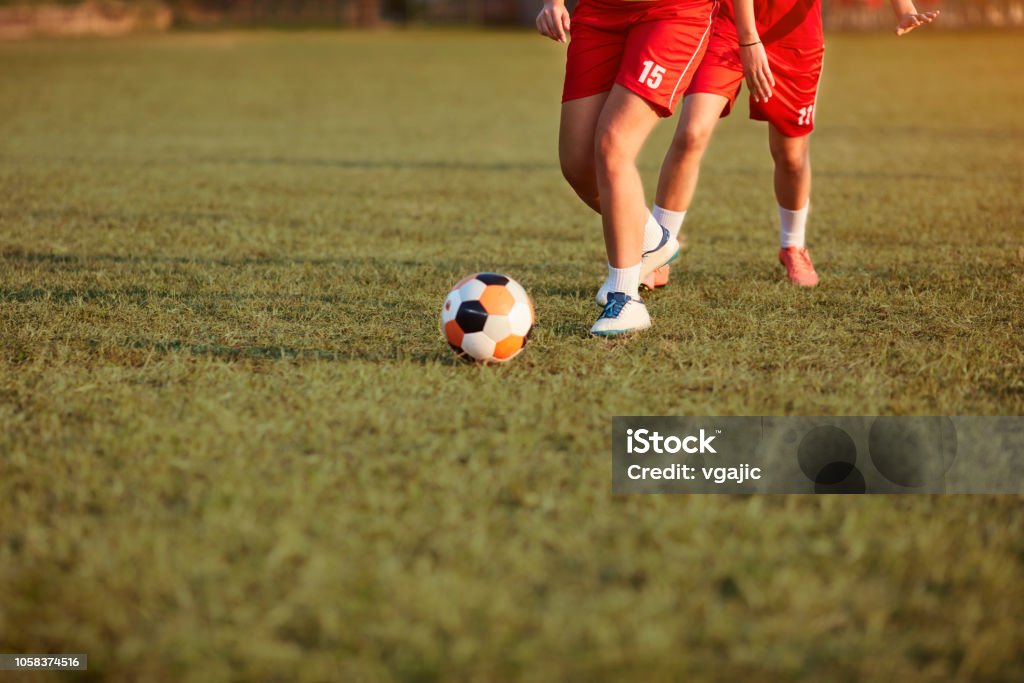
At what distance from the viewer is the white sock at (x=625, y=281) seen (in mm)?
3961

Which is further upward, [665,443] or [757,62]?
[757,62]

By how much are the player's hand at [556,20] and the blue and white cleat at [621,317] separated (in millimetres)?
1050

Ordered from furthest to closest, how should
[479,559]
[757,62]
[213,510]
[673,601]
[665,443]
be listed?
1. [757,62]
2. [665,443]
3. [213,510]
4. [479,559]
5. [673,601]

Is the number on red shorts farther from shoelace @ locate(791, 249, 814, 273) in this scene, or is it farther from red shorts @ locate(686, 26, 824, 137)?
shoelace @ locate(791, 249, 814, 273)

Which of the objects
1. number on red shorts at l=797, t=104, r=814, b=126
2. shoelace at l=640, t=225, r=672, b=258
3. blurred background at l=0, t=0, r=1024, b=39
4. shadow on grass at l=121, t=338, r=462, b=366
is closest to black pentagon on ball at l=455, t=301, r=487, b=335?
shadow on grass at l=121, t=338, r=462, b=366

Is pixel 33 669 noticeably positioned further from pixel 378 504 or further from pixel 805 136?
pixel 805 136

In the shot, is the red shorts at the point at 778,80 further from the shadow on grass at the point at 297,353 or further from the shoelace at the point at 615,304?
the shadow on grass at the point at 297,353

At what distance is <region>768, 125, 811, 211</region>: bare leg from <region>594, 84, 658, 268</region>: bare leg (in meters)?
1.20

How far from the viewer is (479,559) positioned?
2.13m

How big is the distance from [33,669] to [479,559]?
89 cm

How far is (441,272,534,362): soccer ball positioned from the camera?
342 centimetres

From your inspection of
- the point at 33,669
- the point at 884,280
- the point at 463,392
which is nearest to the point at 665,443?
the point at 463,392
